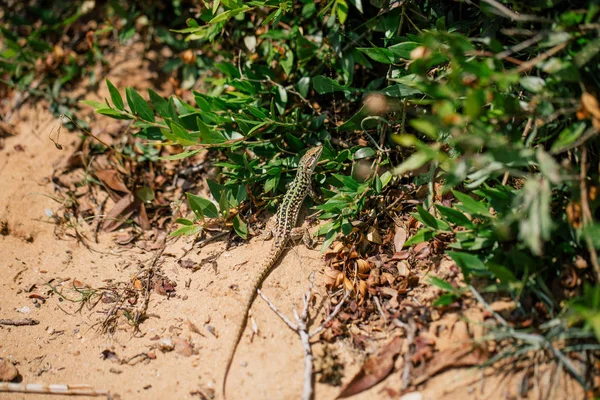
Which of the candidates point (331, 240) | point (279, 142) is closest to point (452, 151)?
point (331, 240)

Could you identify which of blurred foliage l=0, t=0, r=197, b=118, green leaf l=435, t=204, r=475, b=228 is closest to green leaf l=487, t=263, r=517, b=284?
green leaf l=435, t=204, r=475, b=228

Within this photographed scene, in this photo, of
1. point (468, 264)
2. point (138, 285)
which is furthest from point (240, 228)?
point (468, 264)

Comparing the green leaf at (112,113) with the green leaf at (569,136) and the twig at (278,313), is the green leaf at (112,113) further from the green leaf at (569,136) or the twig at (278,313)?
the green leaf at (569,136)

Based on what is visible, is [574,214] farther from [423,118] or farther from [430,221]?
[423,118]

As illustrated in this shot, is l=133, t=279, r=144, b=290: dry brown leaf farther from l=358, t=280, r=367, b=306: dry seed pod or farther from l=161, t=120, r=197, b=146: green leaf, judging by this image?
l=358, t=280, r=367, b=306: dry seed pod

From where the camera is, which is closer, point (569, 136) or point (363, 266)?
point (569, 136)

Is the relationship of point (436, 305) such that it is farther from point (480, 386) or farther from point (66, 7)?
point (66, 7)
